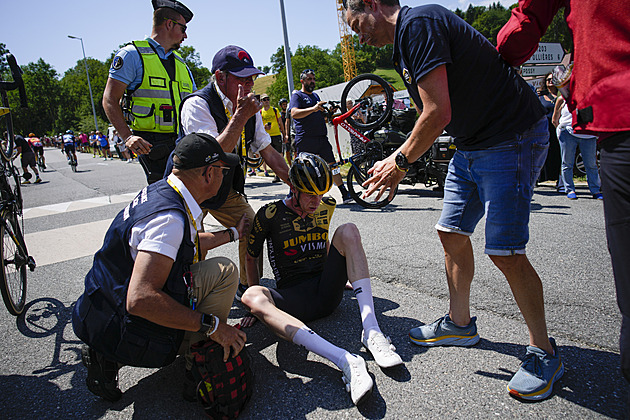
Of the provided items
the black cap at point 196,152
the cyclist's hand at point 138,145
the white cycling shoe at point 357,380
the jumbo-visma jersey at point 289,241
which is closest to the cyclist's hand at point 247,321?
the jumbo-visma jersey at point 289,241

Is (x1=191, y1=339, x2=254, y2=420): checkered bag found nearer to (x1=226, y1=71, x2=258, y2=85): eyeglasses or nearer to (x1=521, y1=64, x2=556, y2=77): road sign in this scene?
(x1=226, y1=71, x2=258, y2=85): eyeglasses

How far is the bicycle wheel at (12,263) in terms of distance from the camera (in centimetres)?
308

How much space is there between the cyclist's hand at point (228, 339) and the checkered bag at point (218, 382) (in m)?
0.03

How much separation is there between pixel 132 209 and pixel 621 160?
1.99 metres

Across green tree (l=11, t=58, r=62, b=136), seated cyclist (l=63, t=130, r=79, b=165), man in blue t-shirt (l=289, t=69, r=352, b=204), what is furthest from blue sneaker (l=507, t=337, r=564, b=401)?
green tree (l=11, t=58, r=62, b=136)

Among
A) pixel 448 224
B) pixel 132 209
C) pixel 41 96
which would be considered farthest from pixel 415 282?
pixel 41 96

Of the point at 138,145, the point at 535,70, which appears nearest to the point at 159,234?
the point at 138,145

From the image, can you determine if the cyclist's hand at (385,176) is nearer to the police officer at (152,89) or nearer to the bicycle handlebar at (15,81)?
the police officer at (152,89)

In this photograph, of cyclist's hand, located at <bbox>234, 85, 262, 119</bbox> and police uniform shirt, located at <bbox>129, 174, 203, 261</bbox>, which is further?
cyclist's hand, located at <bbox>234, 85, 262, 119</bbox>

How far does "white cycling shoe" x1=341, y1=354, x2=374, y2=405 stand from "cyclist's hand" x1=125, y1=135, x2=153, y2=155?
2.28m

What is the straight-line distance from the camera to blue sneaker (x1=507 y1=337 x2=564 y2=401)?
1.91 meters

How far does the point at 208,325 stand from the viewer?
6.27ft

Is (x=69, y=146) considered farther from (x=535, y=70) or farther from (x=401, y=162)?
(x=401, y=162)

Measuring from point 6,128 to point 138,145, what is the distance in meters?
1.41
